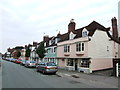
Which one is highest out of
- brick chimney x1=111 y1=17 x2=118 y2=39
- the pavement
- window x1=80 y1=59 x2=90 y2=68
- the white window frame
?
brick chimney x1=111 y1=17 x2=118 y2=39

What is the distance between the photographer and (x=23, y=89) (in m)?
9.37

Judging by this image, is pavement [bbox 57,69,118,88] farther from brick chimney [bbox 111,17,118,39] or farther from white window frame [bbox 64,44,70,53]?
brick chimney [bbox 111,17,118,39]

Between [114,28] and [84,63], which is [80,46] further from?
[114,28]

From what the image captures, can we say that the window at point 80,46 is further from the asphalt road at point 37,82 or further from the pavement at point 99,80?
the asphalt road at point 37,82

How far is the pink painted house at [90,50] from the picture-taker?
74.0 ft

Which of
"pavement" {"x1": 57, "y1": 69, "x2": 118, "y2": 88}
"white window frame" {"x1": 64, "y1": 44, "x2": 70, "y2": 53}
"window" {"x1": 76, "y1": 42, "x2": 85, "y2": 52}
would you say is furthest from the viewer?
"white window frame" {"x1": 64, "y1": 44, "x2": 70, "y2": 53}

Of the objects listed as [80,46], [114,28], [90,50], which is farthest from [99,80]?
[114,28]

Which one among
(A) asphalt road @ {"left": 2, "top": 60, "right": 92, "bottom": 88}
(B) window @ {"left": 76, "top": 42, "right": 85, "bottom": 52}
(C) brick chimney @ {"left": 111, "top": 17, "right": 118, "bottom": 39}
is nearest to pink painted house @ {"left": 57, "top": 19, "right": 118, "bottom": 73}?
(B) window @ {"left": 76, "top": 42, "right": 85, "bottom": 52}

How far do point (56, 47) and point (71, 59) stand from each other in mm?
7469

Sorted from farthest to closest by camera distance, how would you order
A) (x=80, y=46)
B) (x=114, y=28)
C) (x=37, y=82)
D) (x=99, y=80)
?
(x=114, y=28) < (x=80, y=46) < (x=99, y=80) < (x=37, y=82)

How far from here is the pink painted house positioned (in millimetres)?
22564

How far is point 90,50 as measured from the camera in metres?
22.5

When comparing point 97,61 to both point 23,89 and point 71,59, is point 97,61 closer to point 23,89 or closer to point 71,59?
point 71,59

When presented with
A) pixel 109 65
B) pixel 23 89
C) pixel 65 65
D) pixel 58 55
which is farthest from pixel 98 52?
pixel 23 89
